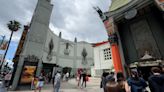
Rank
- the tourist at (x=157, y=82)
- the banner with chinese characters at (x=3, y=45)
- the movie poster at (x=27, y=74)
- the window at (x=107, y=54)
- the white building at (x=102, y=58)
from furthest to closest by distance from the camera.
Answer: the window at (x=107, y=54)
the white building at (x=102, y=58)
the banner with chinese characters at (x=3, y=45)
the movie poster at (x=27, y=74)
the tourist at (x=157, y=82)

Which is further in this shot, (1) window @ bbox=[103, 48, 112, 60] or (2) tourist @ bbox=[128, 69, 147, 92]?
(1) window @ bbox=[103, 48, 112, 60]

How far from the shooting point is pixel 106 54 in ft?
75.9

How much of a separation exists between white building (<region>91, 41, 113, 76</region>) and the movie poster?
15.1 meters

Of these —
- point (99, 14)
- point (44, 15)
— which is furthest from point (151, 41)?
point (44, 15)

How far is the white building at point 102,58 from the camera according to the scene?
73.6 feet

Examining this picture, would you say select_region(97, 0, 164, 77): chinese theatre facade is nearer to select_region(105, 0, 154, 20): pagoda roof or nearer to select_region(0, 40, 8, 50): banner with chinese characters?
select_region(105, 0, 154, 20): pagoda roof

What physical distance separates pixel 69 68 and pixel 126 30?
2475 cm

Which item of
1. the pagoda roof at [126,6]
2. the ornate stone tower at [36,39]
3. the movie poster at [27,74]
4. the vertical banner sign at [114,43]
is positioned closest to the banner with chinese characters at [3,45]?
the ornate stone tower at [36,39]

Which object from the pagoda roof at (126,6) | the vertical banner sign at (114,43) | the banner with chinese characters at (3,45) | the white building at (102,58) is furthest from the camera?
the white building at (102,58)

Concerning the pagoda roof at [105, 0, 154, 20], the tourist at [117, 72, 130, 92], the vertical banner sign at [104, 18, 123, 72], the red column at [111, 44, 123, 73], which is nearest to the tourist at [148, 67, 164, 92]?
the tourist at [117, 72, 130, 92]

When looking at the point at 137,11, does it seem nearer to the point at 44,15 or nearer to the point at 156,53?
the point at 156,53

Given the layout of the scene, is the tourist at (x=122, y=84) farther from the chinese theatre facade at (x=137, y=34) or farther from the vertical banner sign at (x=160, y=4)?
the vertical banner sign at (x=160, y=4)

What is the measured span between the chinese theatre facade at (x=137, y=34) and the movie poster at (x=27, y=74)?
9172mm

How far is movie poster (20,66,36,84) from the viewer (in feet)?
37.1
